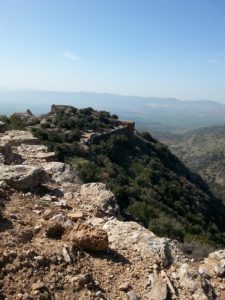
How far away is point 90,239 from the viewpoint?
6922mm

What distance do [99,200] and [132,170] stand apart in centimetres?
3287

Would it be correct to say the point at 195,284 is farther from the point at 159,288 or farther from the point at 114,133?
the point at 114,133

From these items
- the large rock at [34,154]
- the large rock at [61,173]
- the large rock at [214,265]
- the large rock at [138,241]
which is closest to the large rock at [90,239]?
the large rock at [138,241]

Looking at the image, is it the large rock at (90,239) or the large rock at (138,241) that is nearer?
the large rock at (90,239)

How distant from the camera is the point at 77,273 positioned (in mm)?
6082

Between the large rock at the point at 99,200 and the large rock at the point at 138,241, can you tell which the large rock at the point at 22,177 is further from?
the large rock at the point at 138,241

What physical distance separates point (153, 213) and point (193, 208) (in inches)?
513

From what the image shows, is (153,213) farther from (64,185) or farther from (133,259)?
(133,259)

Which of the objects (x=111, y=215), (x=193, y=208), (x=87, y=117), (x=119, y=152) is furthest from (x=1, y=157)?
(x=87, y=117)

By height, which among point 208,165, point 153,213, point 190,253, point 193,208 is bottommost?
point 208,165

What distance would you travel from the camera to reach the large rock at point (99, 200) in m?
9.43

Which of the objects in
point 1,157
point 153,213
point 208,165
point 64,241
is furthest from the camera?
point 208,165

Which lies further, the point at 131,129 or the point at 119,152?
the point at 131,129

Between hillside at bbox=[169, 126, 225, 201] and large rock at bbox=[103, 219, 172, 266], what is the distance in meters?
70.7
